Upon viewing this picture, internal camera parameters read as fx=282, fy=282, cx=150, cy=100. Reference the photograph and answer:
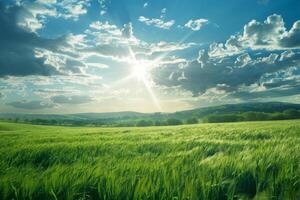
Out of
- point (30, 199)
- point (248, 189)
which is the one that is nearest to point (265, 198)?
point (248, 189)

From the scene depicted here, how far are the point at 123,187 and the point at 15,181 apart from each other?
1408 millimetres

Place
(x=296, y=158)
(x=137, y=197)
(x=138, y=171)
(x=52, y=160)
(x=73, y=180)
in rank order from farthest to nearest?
(x=52, y=160) → (x=296, y=158) → (x=138, y=171) → (x=73, y=180) → (x=137, y=197)

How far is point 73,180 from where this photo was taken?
3.50 m

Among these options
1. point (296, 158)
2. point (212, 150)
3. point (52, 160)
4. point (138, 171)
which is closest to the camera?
point (138, 171)

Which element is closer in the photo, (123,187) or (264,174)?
(123,187)

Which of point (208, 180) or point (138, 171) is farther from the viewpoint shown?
point (138, 171)

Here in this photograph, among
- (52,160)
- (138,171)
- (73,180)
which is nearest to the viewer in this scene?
(73,180)

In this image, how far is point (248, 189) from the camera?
373 centimetres

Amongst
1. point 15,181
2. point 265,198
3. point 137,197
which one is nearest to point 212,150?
point 265,198

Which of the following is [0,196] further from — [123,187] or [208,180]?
[208,180]

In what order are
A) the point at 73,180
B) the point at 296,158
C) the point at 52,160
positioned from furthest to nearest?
the point at 52,160 < the point at 296,158 < the point at 73,180

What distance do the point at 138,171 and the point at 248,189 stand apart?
151 cm

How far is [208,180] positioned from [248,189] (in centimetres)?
60

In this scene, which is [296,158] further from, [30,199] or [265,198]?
[30,199]
